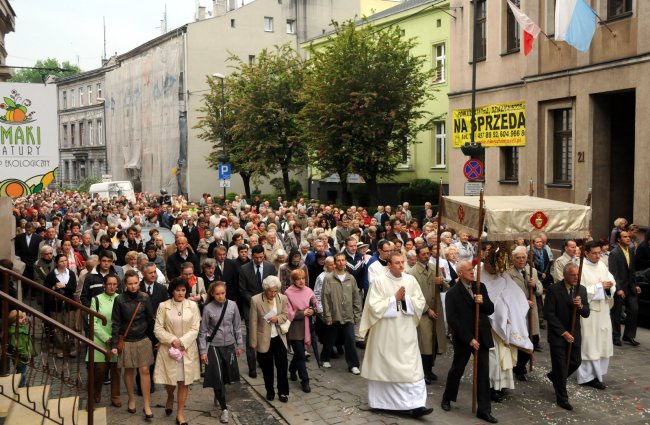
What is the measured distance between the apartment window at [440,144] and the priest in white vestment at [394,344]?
24302 millimetres

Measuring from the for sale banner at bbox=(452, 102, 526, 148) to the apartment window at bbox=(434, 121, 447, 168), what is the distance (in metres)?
7.32

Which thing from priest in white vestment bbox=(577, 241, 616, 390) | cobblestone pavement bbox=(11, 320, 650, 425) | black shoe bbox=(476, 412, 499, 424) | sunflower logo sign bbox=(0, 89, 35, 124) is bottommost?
cobblestone pavement bbox=(11, 320, 650, 425)

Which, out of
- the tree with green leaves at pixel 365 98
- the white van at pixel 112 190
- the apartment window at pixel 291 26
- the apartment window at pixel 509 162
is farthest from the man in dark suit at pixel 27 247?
the apartment window at pixel 291 26

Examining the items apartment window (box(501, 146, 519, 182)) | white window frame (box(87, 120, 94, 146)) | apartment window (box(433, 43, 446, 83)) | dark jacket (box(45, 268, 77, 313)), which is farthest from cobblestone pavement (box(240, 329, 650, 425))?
white window frame (box(87, 120, 94, 146))

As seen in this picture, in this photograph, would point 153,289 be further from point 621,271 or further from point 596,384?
point 621,271

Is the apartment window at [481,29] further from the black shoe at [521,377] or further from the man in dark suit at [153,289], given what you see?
the man in dark suit at [153,289]

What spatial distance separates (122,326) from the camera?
8.52m

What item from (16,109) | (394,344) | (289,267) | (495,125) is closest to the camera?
(394,344)

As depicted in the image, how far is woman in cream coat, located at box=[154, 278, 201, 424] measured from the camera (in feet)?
26.7

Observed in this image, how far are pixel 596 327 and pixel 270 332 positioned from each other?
14.1 feet

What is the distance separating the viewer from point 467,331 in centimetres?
834

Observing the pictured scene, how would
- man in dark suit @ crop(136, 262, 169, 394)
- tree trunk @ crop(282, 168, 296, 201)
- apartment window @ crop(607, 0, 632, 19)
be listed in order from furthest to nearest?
tree trunk @ crop(282, 168, 296, 201) → apartment window @ crop(607, 0, 632, 19) → man in dark suit @ crop(136, 262, 169, 394)

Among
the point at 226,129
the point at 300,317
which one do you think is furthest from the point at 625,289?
the point at 226,129

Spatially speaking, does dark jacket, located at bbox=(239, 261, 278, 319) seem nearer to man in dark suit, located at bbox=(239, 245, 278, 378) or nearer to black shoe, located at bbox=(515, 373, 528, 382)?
man in dark suit, located at bbox=(239, 245, 278, 378)
